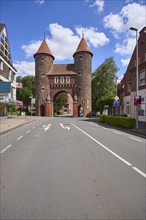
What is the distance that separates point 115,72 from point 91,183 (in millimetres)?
61764

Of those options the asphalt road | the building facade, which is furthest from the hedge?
the building facade

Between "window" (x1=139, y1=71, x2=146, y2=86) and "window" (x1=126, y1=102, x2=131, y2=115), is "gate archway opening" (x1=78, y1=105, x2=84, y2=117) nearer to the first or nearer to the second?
"window" (x1=126, y1=102, x2=131, y2=115)

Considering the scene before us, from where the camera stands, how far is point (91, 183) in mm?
4816

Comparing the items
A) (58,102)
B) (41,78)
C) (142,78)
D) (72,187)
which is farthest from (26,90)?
(72,187)

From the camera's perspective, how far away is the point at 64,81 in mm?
61781

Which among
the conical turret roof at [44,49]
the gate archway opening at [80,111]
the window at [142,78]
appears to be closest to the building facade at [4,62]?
the window at [142,78]

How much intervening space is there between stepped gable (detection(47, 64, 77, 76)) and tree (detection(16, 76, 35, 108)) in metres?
15.7

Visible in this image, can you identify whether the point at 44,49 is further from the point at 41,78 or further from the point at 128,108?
the point at 128,108

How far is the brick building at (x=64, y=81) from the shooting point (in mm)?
59125

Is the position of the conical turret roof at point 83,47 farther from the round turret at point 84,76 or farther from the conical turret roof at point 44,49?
the conical turret roof at point 44,49

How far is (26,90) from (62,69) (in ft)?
60.6

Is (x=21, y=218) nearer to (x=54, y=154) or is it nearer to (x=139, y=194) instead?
(x=139, y=194)

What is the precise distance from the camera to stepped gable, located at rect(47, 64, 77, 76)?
6188 centimetres

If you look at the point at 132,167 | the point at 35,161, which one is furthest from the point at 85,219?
the point at 35,161
